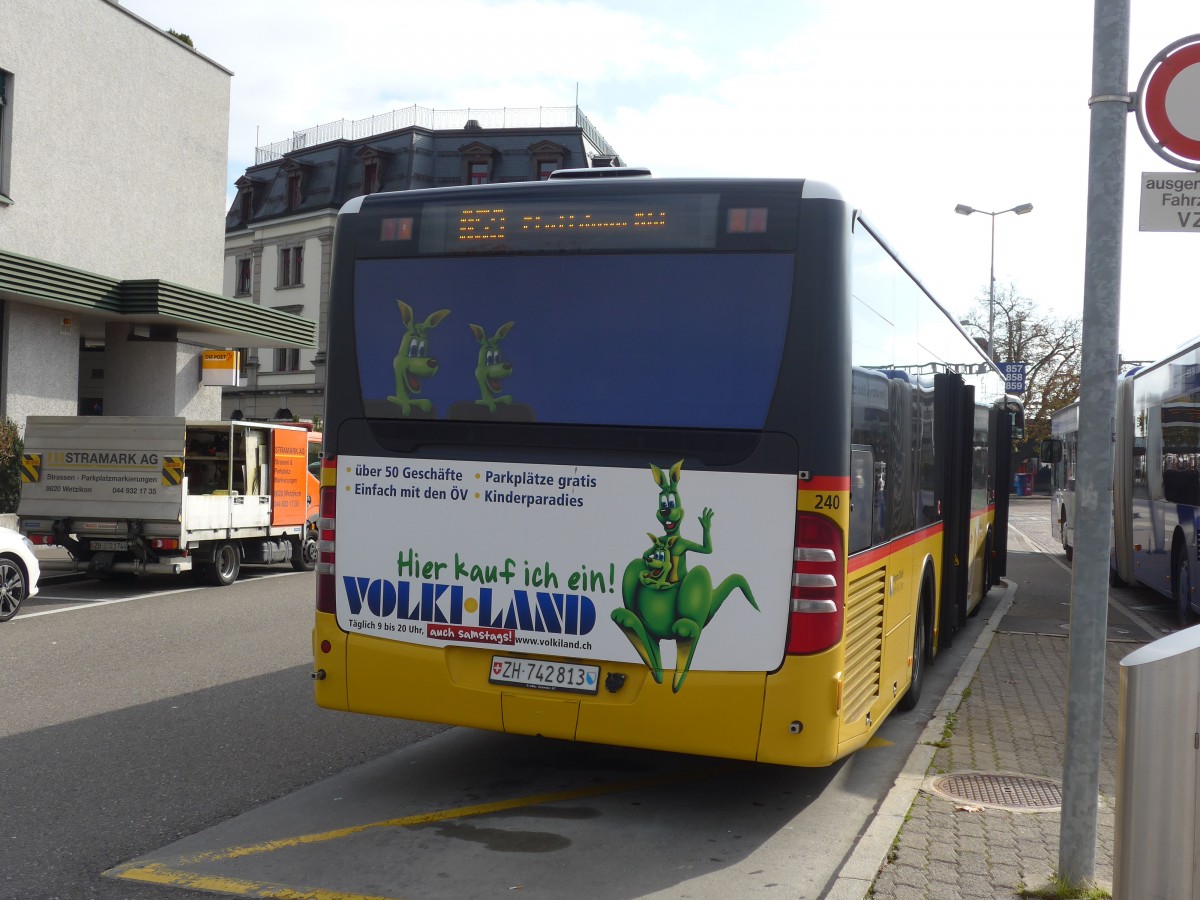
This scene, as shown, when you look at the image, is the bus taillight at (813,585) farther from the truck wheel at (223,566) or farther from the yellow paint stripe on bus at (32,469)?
the yellow paint stripe on bus at (32,469)

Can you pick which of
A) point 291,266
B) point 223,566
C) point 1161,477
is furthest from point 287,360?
point 1161,477

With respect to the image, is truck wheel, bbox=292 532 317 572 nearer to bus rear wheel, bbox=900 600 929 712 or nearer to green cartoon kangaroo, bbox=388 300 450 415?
bus rear wheel, bbox=900 600 929 712

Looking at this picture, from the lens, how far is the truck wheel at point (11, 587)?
12445 millimetres

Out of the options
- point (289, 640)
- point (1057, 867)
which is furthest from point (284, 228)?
point (1057, 867)

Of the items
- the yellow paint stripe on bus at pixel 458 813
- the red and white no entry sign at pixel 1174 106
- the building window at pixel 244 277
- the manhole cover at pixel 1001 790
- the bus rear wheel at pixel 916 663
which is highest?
the building window at pixel 244 277

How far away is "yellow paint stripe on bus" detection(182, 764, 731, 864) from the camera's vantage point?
5.27 m

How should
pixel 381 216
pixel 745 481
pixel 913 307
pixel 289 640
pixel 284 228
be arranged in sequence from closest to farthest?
1. pixel 745 481
2. pixel 381 216
3. pixel 913 307
4. pixel 289 640
5. pixel 284 228

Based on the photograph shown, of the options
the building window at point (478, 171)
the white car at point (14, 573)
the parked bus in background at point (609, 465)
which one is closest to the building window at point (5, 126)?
the white car at point (14, 573)

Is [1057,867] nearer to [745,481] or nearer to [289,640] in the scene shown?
[745,481]

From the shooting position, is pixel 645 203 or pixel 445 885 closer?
pixel 445 885

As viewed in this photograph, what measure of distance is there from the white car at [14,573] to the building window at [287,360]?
45367 mm

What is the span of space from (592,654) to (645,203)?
215cm

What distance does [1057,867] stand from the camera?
4914mm

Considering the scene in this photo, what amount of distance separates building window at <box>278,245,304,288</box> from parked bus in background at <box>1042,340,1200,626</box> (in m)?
47.7
